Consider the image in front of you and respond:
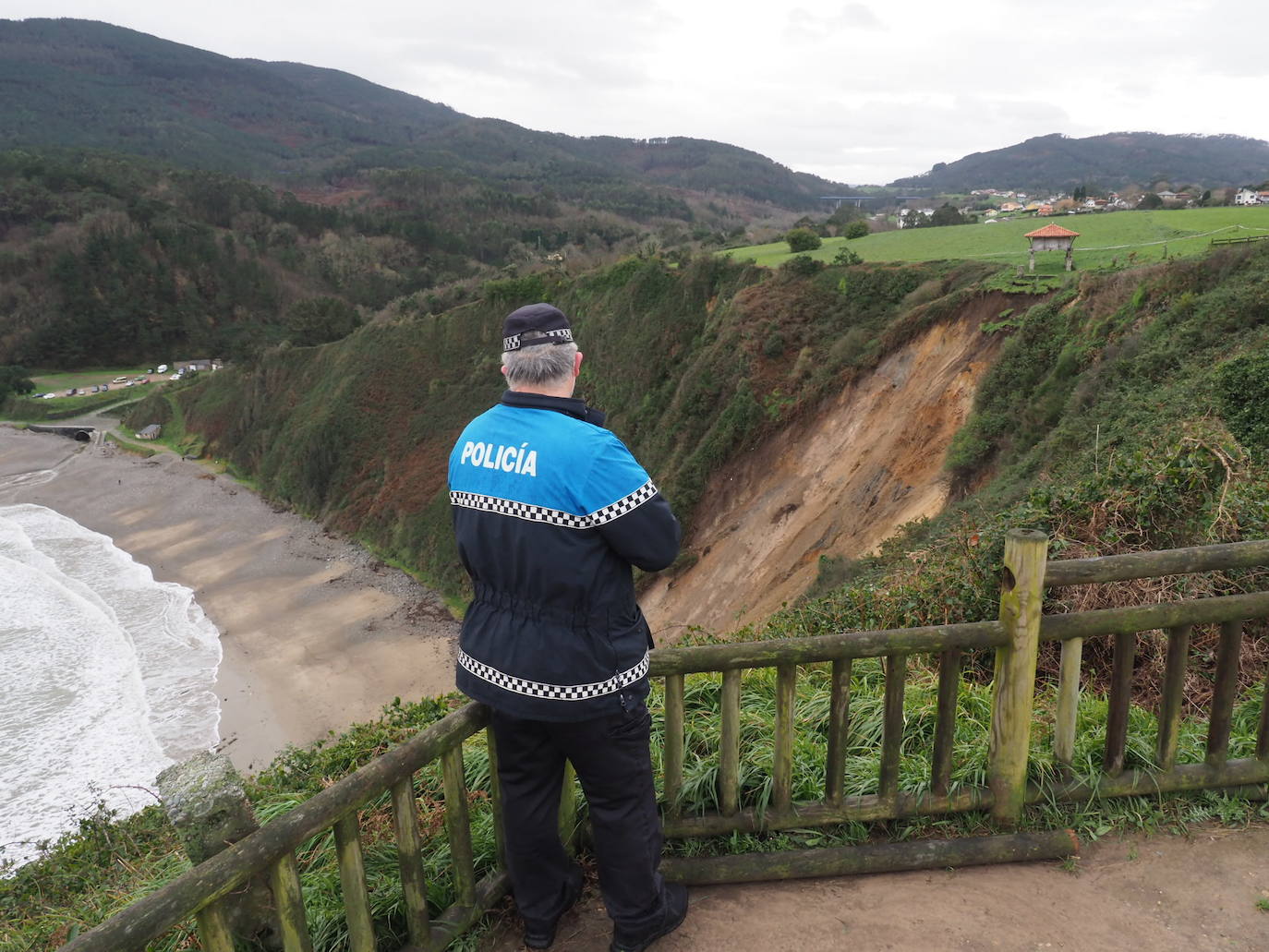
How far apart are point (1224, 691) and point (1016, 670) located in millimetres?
1145

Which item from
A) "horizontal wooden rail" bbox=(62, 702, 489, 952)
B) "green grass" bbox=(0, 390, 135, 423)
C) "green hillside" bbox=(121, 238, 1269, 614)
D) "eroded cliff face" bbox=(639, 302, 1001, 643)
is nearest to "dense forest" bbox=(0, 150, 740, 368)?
"green grass" bbox=(0, 390, 135, 423)

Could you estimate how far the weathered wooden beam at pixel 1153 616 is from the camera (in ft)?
11.1

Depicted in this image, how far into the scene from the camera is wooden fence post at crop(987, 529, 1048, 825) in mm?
3195

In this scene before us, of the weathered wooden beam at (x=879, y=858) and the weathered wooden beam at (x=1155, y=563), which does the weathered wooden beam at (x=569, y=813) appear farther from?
the weathered wooden beam at (x=1155, y=563)

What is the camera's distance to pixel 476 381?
1507 inches

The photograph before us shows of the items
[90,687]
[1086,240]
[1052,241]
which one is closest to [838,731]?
[1052,241]

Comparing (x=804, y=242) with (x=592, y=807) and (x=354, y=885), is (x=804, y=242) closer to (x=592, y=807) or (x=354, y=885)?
(x=592, y=807)

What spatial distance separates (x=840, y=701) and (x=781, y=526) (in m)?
15.7

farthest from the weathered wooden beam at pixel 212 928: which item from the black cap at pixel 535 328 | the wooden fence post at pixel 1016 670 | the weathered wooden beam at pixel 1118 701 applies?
the weathered wooden beam at pixel 1118 701

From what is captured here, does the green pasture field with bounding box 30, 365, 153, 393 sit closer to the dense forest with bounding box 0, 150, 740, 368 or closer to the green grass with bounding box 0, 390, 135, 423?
the dense forest with bounding box 0, 150, 740, 368

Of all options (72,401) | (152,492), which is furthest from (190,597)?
(72,401)

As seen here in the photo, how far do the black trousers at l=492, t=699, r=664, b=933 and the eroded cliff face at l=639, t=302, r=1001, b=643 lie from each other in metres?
12.0

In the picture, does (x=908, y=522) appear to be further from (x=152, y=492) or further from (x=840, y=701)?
(x=152, y=492)

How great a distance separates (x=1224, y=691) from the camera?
3627mm
